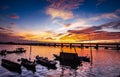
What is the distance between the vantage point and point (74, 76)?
143 feet

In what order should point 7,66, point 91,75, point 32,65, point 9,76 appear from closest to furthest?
1. point 9,76
2. point 91,75
3. point 32,65
4. point 7,66

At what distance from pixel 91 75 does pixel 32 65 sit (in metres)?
21.9

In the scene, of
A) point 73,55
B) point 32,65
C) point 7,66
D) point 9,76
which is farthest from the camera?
point 73,55

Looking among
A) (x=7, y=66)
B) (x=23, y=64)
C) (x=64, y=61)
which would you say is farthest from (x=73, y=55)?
(x=7, y=66)

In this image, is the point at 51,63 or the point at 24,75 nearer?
the point at 24,75

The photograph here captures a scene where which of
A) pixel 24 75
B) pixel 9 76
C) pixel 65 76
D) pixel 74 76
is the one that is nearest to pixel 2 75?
pixel 9 76

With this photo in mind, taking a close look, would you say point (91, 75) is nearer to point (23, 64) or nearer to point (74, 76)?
point (74, 76)

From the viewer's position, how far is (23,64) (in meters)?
57.1

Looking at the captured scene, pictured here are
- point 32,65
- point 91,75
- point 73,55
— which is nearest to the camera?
point 91,75

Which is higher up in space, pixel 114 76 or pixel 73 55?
pixel 73 55

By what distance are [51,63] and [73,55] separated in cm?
1898

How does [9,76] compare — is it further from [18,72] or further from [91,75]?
[91,75]

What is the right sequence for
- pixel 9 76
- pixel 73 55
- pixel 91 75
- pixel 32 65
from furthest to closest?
pixel 73 55
pixel 32 65
pixel 91 75
pixel 9 76

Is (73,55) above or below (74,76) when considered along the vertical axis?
above
